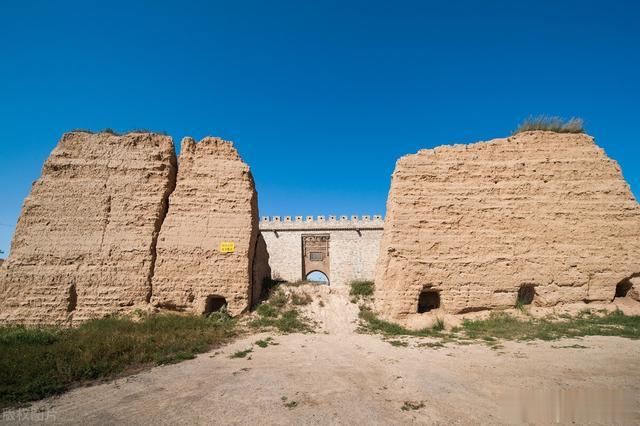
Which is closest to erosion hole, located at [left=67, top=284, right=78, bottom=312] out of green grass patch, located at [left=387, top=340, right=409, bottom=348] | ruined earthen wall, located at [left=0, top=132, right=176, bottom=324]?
ruined earthen wall, located at [left=0, top=132, right=176, bottom=324]

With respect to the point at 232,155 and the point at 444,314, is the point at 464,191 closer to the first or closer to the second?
the point at 444,314

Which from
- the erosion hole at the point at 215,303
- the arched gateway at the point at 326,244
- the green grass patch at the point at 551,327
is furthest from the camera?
the arched gateway at the point at 326,244

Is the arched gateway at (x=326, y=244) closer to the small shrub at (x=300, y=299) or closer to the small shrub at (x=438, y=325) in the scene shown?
the small shrub at (x=300, y=299)

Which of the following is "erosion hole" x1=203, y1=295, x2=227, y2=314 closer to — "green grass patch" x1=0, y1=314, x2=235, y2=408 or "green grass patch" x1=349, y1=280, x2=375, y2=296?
"green grass patch" x1=0, y1=314, x2=235, y2=408

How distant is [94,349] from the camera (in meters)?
6.91

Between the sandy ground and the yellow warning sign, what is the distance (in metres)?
4.36

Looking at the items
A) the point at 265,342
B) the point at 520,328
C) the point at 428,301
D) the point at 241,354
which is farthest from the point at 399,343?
the point at 428,301

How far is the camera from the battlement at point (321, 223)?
28.1 meters

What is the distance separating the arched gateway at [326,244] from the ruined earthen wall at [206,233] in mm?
15618

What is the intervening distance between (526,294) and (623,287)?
3247 millimetres

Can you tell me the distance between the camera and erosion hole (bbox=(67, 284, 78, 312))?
10.5 m

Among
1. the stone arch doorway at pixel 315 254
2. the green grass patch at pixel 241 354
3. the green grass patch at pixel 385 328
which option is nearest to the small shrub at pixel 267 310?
the green grass patch at pixel 385 328

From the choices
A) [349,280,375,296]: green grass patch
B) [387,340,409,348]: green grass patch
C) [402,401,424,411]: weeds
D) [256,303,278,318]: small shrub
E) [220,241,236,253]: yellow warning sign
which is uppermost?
[220,241,236,253]: yellow warning sign

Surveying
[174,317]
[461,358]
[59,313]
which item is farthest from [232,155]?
[461,358]
